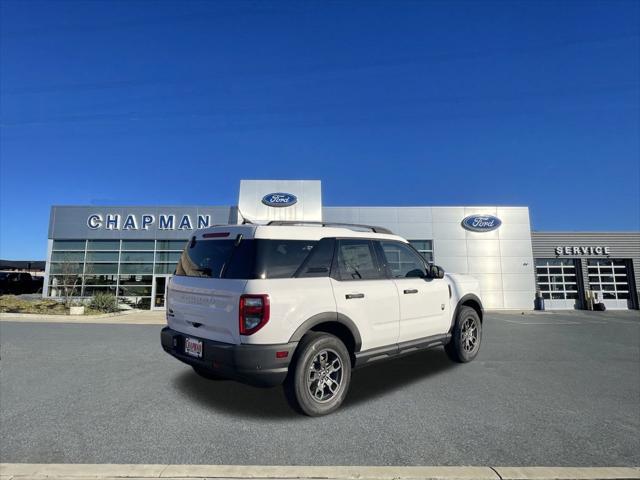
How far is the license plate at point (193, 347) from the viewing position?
11.4 ft

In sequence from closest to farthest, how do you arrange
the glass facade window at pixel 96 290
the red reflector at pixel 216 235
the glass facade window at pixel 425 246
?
the red reflector at pixel 216 235 → the glass facade window at pixel 96 290 → the glass facade window at pixel 425 246

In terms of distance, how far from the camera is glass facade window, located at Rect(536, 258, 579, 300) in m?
22.6

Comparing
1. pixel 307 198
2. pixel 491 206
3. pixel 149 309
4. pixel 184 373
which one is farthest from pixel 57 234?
pixel 491 206

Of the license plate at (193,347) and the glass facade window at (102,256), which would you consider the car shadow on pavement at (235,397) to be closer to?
the license plate at (193,347)

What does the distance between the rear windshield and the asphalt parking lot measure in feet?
4.72

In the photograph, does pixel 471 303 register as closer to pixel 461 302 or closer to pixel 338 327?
pixel 461 302

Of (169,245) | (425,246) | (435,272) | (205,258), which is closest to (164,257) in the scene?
(169,245)

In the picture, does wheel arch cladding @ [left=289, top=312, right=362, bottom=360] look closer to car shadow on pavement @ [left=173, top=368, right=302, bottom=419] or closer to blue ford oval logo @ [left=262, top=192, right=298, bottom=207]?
car shadow on pavement @ [left=173, top=368, right=302, bottom=419]

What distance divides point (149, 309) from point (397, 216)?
16.6 meters

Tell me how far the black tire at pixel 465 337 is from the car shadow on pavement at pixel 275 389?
209 millimetres

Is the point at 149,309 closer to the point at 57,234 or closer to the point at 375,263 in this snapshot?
the point at 57,234

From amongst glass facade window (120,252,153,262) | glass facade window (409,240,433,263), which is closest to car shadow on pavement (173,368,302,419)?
glass facade window (120,252,153,262)

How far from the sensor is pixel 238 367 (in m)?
3.08

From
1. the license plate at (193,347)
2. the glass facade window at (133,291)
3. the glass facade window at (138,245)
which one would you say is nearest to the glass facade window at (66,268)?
the glass facade window at (133,291)
